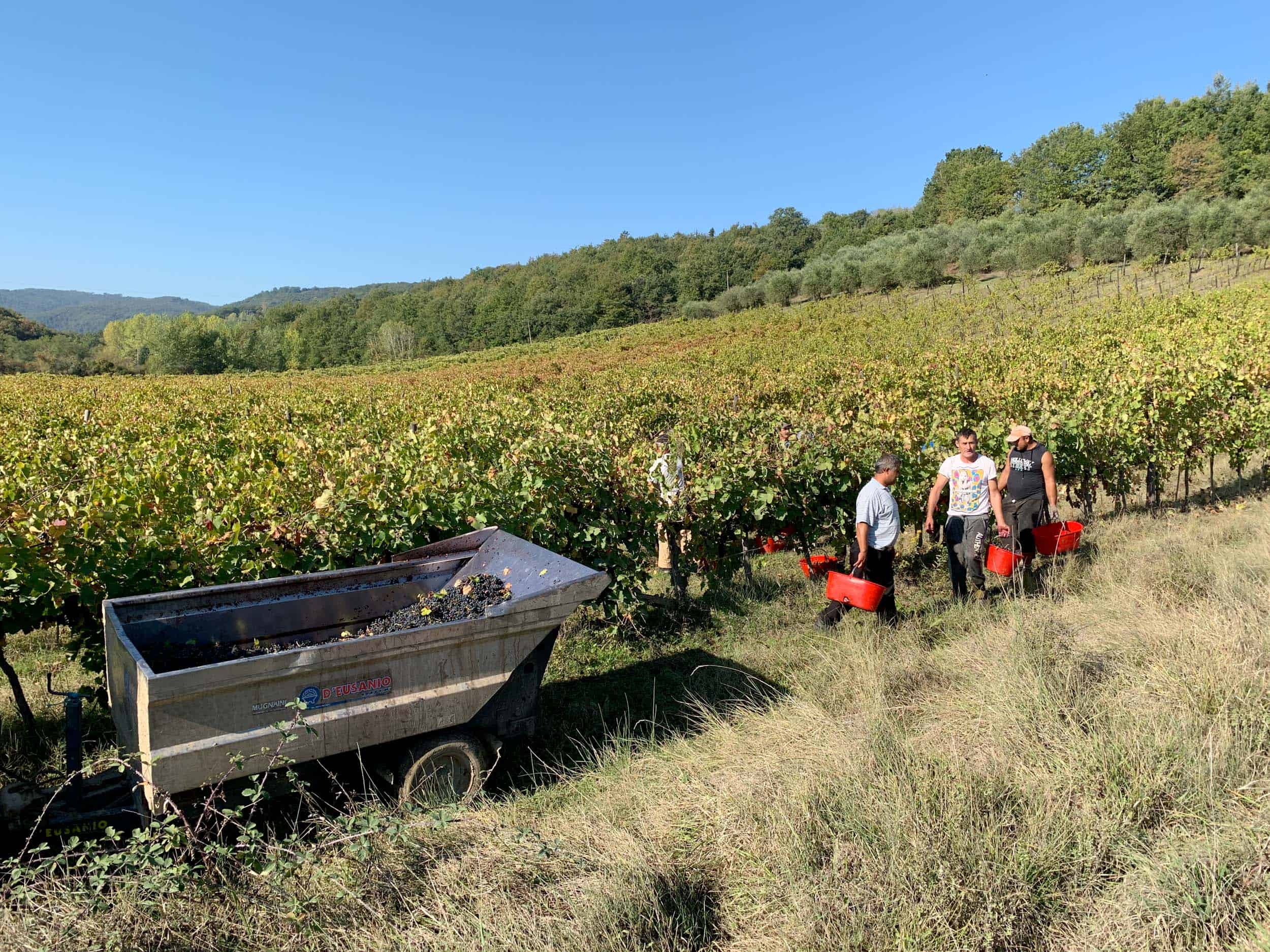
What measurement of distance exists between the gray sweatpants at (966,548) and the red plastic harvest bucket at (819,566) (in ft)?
3.90

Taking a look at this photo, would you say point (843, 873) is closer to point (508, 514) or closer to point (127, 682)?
point (127, 682)

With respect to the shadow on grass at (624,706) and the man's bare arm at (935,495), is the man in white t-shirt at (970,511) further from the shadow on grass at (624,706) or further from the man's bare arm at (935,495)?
the shadow on grass at (624,706)

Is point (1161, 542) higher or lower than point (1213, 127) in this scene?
lower

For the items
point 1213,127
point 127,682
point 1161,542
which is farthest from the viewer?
point 1213,127

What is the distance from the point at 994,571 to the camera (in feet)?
20.4

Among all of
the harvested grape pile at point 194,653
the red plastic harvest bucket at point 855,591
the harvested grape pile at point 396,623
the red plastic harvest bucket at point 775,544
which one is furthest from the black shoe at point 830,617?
the harvested grape pile at point 194,653

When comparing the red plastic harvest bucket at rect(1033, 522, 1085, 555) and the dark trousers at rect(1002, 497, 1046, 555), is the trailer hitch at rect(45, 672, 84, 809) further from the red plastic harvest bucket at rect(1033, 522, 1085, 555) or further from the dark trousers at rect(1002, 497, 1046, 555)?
the red plastic harvest bucket at rect(1033, 522, 1085, 555)

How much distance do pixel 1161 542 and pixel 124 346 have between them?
148940mm

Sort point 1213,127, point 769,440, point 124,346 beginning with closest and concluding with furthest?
point 769,440, point 1213,127, point 124,346

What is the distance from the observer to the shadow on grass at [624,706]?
430cm

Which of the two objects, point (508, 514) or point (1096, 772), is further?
point (508, 514)

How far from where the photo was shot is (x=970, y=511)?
20.8ft

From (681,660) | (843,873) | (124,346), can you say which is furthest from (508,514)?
(124,346)

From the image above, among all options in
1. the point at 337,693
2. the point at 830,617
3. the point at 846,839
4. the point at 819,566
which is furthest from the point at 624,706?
the point at 819,566
